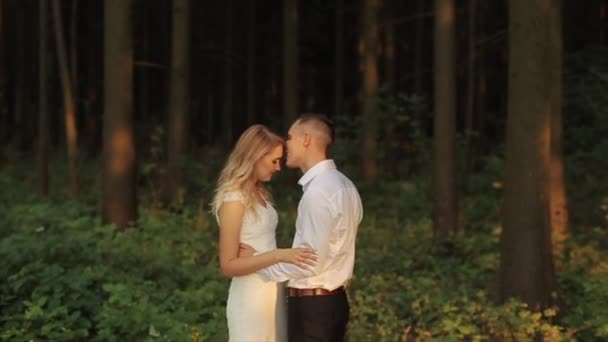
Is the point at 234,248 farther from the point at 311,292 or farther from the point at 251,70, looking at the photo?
the point at 251,70

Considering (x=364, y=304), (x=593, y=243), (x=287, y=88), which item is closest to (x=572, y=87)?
(x=287, y=88)

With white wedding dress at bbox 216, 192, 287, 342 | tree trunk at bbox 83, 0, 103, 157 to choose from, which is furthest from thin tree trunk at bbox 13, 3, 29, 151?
white wedding dress at bbox 216, 192, 287, 342

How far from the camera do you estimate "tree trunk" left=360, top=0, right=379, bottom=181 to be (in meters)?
22.1

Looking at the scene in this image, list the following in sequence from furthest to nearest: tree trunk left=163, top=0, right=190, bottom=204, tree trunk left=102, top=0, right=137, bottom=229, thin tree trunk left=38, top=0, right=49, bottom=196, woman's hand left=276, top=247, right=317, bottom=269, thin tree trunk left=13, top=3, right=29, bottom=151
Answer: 1. thin tree trunk left=13, top=3, right=29, bottom=151
2. thin tree trunk left=38, top=0, right=49, bottom=196
3. tree trunk left=163, top=0, right=190, bottom=204
4. tree trunk left=102, top=0, right=137, bottom=229
5. woman's hand left=276, top=247, right=317, bottom=269

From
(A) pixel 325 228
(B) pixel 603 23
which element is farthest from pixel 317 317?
(B) pixel 603 23

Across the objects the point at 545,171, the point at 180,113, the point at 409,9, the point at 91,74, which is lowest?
the point at 545,171

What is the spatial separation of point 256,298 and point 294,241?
0.48 meters

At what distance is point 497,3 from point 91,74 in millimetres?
16322

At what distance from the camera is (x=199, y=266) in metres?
12.2

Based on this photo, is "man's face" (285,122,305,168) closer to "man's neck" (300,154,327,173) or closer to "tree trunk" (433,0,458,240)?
"man's neck" (300,154,327,173)

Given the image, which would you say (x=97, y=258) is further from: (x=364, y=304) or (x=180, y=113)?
(x=180, y=113)

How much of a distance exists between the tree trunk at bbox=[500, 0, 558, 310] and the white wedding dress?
514 centimetres

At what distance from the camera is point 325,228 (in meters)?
4.80

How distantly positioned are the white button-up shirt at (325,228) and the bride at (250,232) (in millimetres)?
193
